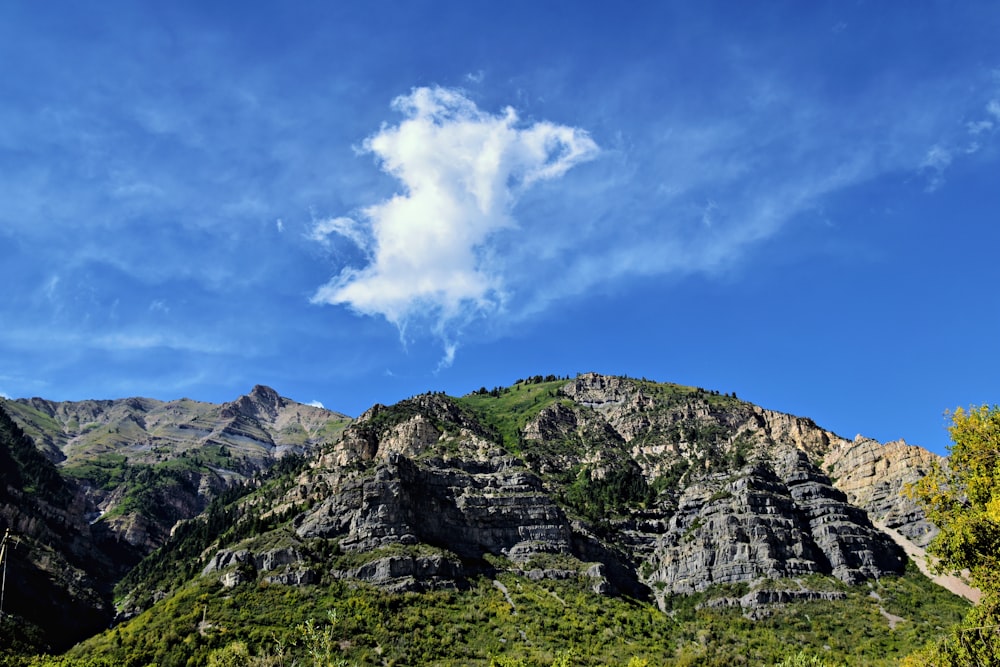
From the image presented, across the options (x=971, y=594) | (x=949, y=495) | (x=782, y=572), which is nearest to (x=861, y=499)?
(x=971, y=594)


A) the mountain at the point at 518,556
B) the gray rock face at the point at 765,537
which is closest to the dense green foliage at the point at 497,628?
the mountain at the point at 518,556

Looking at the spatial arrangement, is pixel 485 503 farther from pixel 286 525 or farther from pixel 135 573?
pixel 135 573

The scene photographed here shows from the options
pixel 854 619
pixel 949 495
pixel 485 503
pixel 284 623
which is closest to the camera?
pixel 949 495

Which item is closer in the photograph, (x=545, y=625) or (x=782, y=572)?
(x=545, y=625)

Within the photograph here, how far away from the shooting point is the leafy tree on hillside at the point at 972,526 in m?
43.9

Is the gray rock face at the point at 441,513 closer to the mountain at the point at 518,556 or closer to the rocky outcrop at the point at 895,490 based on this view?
the mountain at the point at 518,556

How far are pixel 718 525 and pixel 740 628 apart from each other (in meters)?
35.3

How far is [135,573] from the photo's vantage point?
627 feet

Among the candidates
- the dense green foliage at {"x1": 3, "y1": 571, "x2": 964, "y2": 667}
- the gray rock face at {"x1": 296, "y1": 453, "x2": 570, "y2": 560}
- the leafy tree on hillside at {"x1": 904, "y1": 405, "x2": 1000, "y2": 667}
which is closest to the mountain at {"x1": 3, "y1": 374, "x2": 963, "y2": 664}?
the gray rock face at {"x1": 296, "y1": 453, "x2": 570, "y2": 560}

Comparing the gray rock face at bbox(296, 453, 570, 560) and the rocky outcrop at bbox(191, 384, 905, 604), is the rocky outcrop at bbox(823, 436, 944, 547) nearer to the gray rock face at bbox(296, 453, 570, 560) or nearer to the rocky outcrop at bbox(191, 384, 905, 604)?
the rocky outcrop at bbox(191, 384, 905, 604)

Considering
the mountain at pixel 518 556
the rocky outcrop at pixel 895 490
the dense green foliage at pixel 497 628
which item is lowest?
the dense green foliage at pixel 497 628

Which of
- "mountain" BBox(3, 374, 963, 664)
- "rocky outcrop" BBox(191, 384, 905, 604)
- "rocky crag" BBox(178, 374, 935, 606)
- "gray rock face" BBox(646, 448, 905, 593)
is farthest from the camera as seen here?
"gray rock face" BBox(646, 448, 905, 593)

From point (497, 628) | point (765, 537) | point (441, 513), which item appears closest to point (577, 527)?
point (441, 513)

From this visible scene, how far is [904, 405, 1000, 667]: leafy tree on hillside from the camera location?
43938 mm
